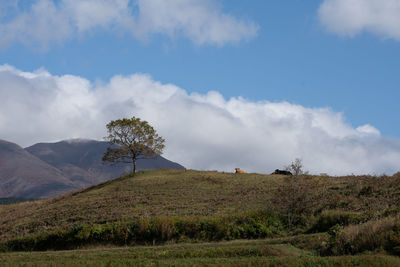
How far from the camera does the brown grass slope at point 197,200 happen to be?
41.0 meters

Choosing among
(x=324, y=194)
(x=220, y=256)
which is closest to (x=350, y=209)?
(x=324, y=194)

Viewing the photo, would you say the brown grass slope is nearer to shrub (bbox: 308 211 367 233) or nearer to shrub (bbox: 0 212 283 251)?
shrub (bbox: 308 211 367 233)

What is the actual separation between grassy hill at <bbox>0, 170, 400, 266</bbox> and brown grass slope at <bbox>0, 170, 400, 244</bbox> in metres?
0.11

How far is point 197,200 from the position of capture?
171ft

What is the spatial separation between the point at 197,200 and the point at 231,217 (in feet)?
46.6

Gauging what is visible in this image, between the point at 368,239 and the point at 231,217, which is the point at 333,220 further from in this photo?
the point at 368,239

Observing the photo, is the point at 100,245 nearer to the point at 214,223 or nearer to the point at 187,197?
the point at 214,223

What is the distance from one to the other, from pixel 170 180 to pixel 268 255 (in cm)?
4491

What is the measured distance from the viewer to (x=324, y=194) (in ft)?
148

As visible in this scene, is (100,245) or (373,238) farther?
(100,245)

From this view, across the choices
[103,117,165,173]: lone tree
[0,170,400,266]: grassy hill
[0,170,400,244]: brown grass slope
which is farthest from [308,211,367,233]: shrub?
[103,117,165,173]: lone tree

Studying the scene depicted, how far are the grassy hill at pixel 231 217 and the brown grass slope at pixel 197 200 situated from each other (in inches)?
4.4

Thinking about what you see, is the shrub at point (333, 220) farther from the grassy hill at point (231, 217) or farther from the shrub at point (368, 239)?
the shrub at point (368, 239)

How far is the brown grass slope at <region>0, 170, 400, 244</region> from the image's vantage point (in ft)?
135
